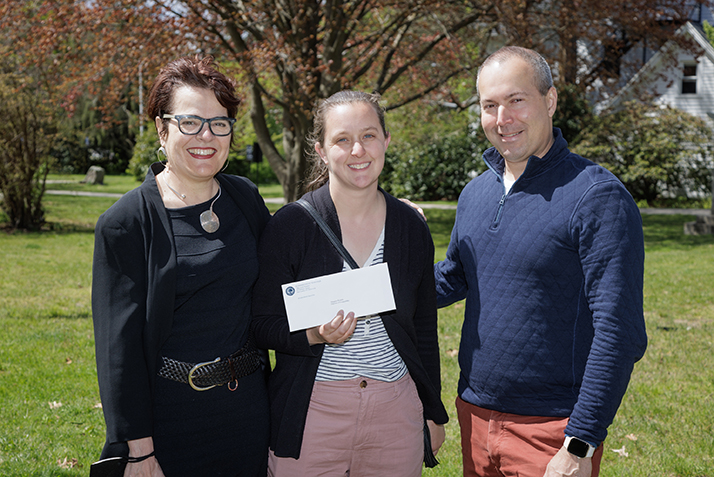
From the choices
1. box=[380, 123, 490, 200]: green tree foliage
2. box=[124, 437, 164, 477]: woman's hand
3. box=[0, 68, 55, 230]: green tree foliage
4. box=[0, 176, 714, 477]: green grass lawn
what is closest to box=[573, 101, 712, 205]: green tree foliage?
box=[380, 123, 490, 200]: green tree foliage

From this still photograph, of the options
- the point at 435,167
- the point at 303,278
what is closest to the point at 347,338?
the point at 303,278

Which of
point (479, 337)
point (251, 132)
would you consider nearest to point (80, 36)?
point (479, 337)

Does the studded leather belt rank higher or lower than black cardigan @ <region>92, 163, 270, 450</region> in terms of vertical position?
lower

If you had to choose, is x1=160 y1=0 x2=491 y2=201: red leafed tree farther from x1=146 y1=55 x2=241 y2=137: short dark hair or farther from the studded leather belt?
the studded leather belt

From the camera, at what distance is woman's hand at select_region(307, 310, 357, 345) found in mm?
2311

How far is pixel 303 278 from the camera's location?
2.49 metres

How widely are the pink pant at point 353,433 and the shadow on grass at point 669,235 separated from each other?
42.5 ft

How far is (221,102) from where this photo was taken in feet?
8.23

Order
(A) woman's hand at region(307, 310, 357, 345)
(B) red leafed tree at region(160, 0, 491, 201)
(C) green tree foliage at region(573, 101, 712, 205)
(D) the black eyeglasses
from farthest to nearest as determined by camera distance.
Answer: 1. (C) green tree foliage at region(573, 101, 712, 205)
2. (B) red leafed tree at region(160, 0, 491, 201)
3. (D) the black eyeglasses
4. (A) woman's hand at region(307, 310, 357, 345)

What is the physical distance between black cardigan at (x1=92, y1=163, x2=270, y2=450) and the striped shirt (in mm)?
628

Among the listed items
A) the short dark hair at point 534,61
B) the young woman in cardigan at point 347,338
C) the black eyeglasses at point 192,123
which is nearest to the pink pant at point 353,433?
the young woman in cardigan at point 347,338

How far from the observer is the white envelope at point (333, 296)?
2.34 m

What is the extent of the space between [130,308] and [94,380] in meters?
4.15

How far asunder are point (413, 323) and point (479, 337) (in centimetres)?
28
